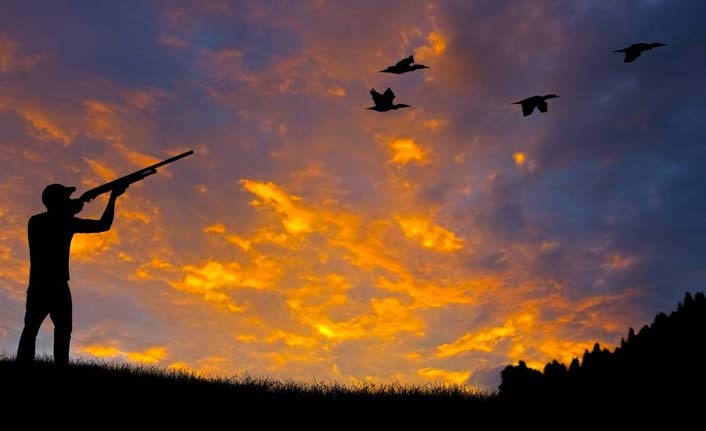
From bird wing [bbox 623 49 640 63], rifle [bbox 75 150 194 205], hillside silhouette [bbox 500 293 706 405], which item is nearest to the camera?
hillside silhouette [bbox 500 293 706 405]

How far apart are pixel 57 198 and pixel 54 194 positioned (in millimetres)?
73

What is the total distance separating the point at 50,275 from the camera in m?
9.89

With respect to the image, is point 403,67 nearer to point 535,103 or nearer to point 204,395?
point 535,103

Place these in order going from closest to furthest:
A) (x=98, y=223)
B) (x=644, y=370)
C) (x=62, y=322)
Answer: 1. (x=644, y=370)
2. (x=62, y=322)
3. (x=98, y=223)

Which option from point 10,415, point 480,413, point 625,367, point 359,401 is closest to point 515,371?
point 625,367

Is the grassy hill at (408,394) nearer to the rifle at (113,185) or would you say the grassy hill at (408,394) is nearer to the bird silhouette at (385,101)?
the rifle at (113,185)

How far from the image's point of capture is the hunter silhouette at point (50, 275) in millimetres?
9891

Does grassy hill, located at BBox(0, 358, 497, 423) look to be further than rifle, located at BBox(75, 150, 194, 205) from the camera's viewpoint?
No

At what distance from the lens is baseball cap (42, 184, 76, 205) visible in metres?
10.2

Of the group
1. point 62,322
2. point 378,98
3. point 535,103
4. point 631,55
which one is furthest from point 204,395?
point 631,55

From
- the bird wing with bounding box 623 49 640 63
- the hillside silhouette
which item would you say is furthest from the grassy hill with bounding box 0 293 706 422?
the bird wing with bounding box 623 49 640 63

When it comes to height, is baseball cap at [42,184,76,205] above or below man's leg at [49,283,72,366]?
above

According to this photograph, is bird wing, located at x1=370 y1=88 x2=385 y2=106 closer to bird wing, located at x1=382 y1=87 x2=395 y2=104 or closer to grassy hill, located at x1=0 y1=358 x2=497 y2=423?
bird wing, located at x1=382 y1=87 x2=395 y2=104

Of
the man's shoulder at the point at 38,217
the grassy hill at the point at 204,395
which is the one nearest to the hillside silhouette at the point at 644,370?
the grassy hill at the point at 204,395
